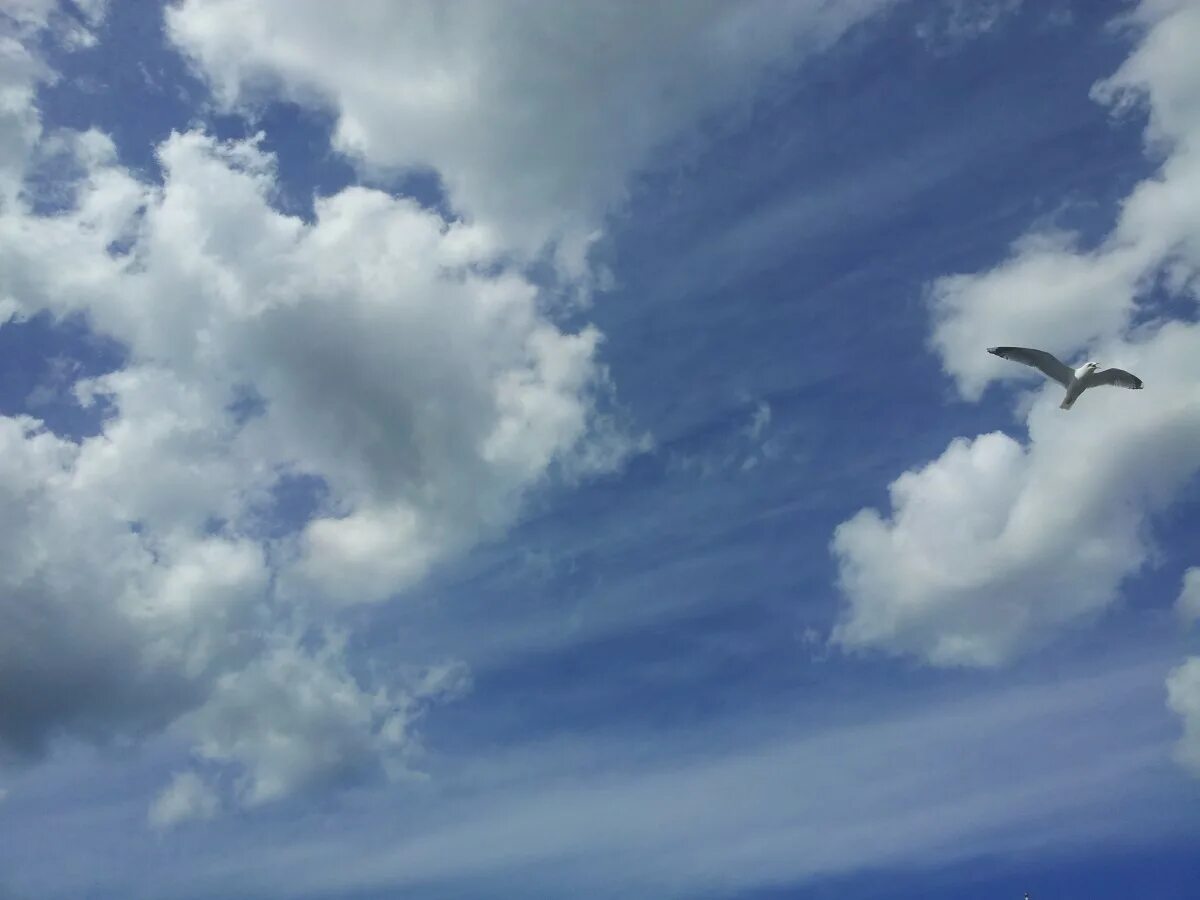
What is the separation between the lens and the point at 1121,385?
124125 mm

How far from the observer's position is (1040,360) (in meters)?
123

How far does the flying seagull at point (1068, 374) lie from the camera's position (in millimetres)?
121500

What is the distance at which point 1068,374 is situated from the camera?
12212 cm

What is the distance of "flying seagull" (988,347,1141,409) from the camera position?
121500 mm

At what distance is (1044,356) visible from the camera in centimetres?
12181

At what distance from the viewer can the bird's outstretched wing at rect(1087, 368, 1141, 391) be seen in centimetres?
12244

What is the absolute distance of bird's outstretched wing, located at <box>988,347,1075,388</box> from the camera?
122 meters

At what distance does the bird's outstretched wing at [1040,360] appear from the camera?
399 feet

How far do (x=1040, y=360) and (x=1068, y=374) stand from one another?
3900 mm

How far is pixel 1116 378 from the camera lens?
123938mm

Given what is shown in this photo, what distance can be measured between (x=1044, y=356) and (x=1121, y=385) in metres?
12.1

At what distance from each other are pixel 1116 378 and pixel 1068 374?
7.51 m
